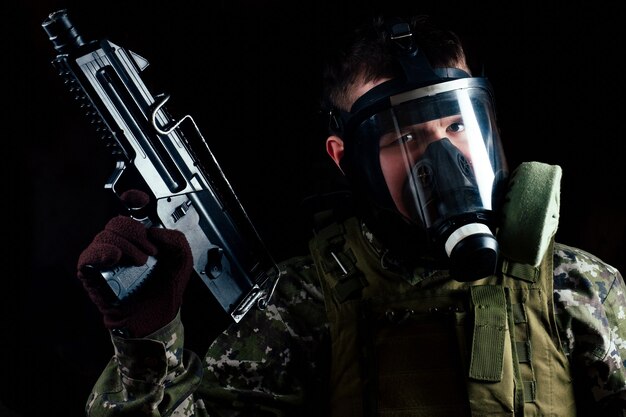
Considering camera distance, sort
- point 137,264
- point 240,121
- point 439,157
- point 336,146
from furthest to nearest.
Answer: point 240,121
point 336,146
point 439,157
point 137,264

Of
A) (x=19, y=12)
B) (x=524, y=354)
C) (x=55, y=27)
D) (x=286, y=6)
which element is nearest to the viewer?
(x=55, y=27)

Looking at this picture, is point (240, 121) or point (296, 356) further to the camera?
point (240, 121)

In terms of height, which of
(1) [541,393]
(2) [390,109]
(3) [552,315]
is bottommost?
(1) [541,393]

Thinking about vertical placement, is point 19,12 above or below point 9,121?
above

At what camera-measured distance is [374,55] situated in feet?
4.91

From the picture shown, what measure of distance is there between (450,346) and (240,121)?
92 cm

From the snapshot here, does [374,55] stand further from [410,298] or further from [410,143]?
[410,298]

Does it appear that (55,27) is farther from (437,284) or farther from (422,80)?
(437,284)

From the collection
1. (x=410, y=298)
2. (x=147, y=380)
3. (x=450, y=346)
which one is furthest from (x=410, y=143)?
(x=147, y=380)

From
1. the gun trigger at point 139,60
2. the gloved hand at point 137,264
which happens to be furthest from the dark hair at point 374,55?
the gloved hand at point 137,264

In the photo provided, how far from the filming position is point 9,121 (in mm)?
1640

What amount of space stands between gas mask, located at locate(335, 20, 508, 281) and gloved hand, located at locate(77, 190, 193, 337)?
478 millimetres

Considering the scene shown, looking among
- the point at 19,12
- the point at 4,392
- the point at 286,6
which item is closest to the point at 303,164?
the point at 286,6

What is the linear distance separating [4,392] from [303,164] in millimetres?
1085
